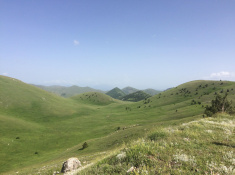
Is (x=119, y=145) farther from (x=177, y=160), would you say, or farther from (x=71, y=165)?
(x=177, y=160)

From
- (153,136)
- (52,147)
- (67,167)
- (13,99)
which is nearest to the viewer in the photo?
(153,136)

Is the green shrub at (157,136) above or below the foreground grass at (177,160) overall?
below

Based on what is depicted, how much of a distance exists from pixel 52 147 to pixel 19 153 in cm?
1196

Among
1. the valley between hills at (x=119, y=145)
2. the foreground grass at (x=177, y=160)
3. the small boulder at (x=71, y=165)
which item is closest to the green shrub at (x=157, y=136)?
the valley between hills at (x=119, y=145)

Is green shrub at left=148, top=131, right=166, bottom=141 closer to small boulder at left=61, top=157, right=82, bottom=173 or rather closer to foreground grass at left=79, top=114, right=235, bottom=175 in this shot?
foreground grass at left=79, top=114, right=235, bottom=175

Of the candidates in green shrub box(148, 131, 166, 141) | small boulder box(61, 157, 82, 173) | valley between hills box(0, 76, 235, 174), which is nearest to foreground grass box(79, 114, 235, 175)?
valley between hills box(0, 76, 235, 174)

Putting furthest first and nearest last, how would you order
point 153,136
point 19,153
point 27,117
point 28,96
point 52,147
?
1. point 28,96
2. point 27,117
3. point 52,147
4. point 19,153
5. point 153,136

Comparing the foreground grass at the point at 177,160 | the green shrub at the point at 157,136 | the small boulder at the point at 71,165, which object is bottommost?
the small boulder at the point at 71,165

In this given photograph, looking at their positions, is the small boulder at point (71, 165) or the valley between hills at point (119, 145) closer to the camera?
the valley between hills at point (119, 145)

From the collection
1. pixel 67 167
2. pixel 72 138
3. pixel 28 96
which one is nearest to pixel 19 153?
pixel 72 138

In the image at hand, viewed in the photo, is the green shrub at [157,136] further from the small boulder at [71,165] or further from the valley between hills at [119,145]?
the small boulder at [71,165]

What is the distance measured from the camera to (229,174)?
5871 mm

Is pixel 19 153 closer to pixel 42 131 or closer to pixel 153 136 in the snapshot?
pixel 42 131

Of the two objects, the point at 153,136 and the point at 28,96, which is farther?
the point at 28,96
